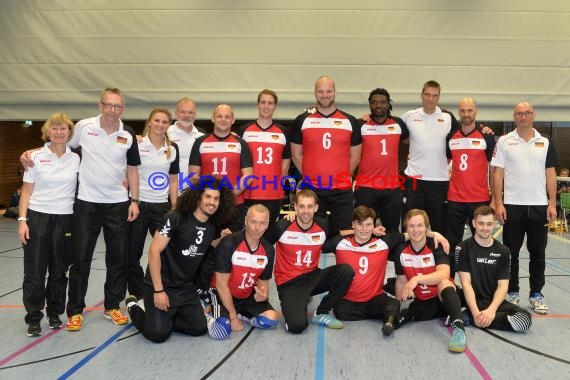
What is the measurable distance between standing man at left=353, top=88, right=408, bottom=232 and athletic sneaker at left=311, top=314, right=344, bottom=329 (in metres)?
1.18

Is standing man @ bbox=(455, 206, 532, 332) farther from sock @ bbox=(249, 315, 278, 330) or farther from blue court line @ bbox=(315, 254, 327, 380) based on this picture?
sock @ bbox=(249, 315, 278, 330)

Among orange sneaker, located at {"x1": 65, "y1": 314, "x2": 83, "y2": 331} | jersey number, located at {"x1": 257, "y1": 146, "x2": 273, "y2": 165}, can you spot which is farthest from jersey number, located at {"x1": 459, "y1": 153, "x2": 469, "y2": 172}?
orange sneaker, located at {"x1": 65, "y1": 314, "x2": 83, "y2": 331}

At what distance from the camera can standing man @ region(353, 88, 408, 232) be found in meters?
4.38

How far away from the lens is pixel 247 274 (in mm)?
3688

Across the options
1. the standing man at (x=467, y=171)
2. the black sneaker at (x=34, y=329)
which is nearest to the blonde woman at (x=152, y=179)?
the black sneaker at (x=34, y=329)

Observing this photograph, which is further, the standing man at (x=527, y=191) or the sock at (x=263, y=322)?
the standing man at (x=527, y=191)

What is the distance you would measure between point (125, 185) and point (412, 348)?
2.77m

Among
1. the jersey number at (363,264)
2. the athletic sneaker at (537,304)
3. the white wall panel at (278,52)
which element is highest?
the white wall panel at (278,52)

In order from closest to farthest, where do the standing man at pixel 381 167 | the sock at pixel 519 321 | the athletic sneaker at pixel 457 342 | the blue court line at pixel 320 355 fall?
the blue court line at pixel 320 355, the athletic sneaker at pixel 457 342, the sock at pixel 519 321, the standing man at pixel 381 167

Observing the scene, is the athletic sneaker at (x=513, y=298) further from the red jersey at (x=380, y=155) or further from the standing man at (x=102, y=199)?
the standing man at (x=102, y=199)

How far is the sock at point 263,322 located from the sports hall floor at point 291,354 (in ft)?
0.19

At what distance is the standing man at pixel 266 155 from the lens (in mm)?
4262

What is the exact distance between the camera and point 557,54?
9.00 metres

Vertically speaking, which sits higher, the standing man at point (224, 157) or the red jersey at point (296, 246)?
the standing man at point (224, 157)
